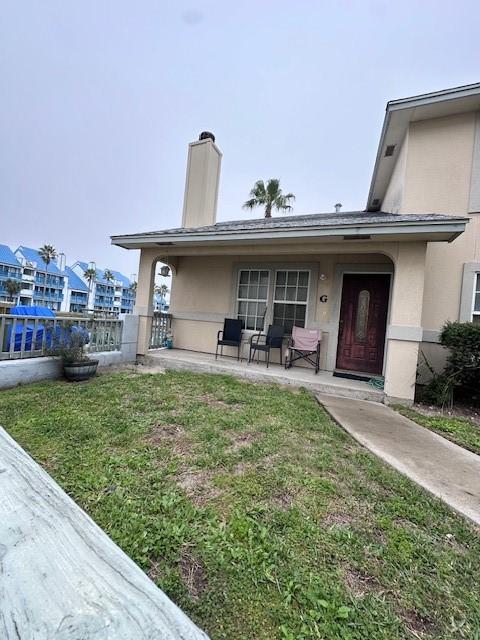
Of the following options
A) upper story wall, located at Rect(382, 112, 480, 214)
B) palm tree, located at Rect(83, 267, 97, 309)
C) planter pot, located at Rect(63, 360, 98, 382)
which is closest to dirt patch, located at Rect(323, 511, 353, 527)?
planter pot, located at Rect(63, 360, 98, 382)

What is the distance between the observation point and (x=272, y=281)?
22.6ft

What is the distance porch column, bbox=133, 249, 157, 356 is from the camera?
6.71 meters

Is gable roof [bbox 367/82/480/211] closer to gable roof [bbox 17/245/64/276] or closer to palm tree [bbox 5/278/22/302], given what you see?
palm tree [bbox 5/278/22/302]

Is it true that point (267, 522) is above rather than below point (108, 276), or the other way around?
below

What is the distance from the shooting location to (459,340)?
4.46 m

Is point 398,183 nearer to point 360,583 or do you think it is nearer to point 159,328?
point 159,328

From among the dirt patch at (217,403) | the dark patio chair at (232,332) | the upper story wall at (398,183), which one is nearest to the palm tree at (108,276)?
the dark patio chair at (232,332)

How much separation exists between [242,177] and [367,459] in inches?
678

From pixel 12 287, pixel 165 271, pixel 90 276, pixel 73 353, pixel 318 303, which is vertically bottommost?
pixel 73 353

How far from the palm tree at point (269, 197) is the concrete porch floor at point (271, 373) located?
12444mm

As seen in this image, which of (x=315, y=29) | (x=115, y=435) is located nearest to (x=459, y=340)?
(x=115, y=435)

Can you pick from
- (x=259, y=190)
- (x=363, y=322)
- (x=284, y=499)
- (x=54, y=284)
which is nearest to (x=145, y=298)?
(x=363, y=322)

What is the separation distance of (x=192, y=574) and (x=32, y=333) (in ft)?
14.8

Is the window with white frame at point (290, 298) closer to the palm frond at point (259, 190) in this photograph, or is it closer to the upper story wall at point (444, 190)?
the upper story wall at point (444, 190)
